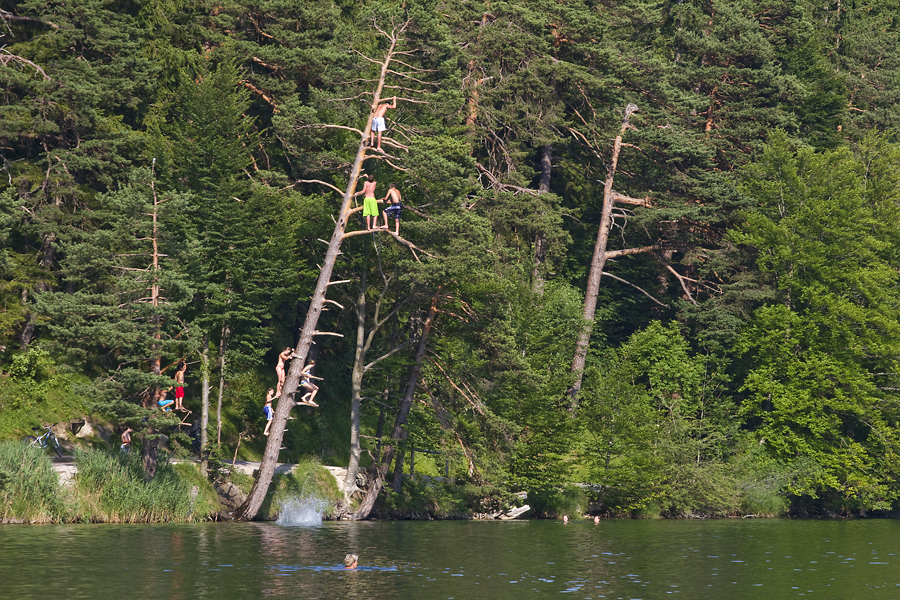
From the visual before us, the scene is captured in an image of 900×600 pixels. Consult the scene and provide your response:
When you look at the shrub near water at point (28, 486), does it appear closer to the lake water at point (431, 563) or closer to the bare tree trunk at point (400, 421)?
Answer: the lake water at point (431, 563)

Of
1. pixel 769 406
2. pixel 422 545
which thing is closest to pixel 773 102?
pixel 769 406

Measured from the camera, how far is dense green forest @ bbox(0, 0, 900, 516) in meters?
33.1

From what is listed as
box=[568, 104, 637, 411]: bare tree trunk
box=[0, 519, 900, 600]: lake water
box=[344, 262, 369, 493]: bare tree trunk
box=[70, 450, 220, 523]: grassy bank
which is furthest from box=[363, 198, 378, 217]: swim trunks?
Answer: box=[568, 104, 637, 411]: bare tree trunk

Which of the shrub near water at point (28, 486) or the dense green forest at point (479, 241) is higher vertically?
the dense green forest at point (479, 241)

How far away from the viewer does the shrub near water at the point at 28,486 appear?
26141 mm

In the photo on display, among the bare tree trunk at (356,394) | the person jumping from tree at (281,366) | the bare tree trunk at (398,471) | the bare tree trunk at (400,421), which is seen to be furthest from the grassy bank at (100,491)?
the bare tree trunk at (398,471)

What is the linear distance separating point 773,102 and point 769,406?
1757cm

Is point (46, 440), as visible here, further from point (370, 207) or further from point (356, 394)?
point (370, 207)

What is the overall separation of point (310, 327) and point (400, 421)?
5587 mm

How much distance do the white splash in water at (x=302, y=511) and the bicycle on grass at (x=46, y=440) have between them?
23.3ft

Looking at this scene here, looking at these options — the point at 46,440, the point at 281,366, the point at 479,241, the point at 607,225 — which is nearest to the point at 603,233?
the point at 607,225

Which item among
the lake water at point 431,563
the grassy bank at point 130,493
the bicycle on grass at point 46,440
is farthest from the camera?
the bicycle on grass at point 46,440

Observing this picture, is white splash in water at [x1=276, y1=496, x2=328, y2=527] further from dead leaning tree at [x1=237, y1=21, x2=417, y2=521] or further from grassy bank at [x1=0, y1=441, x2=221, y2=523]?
grassy bank at [x1=0, y1=441, x2=221, y2=523]

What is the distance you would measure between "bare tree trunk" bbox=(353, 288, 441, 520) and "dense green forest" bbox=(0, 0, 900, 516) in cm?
36
